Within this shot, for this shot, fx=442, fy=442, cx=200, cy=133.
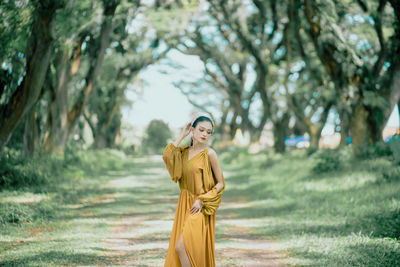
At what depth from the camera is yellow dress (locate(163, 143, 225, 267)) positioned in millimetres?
4180

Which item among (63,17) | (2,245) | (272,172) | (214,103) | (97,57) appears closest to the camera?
(2,245)

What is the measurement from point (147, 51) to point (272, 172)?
495 inches

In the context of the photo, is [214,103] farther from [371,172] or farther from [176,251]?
[176,251]

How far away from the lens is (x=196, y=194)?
4367mm

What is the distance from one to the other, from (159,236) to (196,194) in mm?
3538

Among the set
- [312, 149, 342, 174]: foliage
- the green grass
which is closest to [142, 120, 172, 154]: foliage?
the green grass

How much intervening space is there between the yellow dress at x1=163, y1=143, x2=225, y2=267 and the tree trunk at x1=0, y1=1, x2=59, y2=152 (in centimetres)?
588

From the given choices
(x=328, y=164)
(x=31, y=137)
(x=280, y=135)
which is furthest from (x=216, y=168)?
(x=280, y=135)

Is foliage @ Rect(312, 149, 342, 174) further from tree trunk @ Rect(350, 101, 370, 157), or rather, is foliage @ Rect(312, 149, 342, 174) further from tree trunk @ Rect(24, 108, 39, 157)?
tree trunk @ Rect(24, 108, 39, 157)

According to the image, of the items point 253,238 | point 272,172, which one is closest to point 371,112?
point 272,172

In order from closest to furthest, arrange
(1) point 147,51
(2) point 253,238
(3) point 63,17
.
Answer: (2) point 253,238
(3) point 63,17
(1) point 147,51

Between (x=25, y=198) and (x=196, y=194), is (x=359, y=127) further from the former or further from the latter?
(x=196, y=194)

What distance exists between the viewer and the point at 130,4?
53.0 ft

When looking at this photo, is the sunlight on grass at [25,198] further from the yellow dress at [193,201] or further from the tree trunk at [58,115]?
the yellow dress at [193,201]
